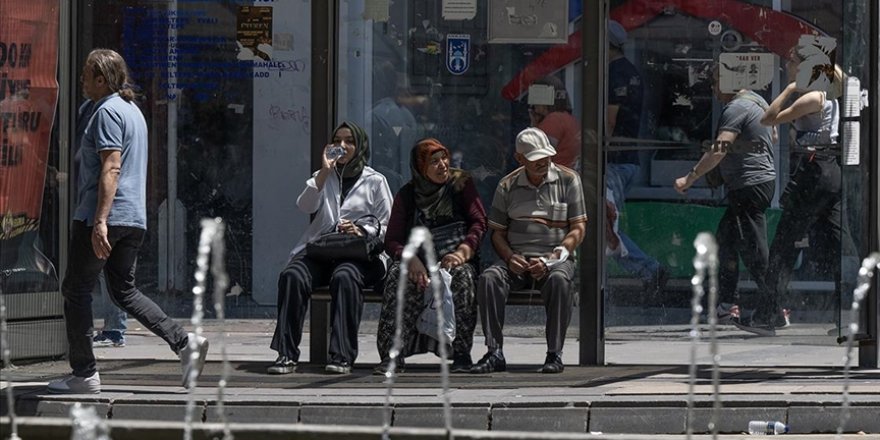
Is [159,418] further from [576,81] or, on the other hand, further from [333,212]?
[576,81]

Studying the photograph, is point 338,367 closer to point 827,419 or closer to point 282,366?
point 282,366

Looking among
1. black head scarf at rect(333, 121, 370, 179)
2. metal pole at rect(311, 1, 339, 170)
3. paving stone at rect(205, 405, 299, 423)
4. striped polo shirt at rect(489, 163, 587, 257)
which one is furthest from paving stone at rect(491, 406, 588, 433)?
metal pole at rect(311, 1, 339, 170)

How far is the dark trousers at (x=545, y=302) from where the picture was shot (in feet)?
29.1

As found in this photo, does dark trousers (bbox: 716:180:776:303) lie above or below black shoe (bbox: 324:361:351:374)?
above

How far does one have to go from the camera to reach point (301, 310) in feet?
29.6

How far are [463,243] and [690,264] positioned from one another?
4.81 ft

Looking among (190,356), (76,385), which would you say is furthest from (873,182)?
(76,385)

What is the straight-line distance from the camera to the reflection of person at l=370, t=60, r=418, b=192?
9742 millimetres

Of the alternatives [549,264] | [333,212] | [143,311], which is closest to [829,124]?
[549,264]

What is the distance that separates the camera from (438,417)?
7.75m

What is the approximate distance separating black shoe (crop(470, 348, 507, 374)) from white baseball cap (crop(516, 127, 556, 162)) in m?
1.09

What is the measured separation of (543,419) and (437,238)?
1709mm

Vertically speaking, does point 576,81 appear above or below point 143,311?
above

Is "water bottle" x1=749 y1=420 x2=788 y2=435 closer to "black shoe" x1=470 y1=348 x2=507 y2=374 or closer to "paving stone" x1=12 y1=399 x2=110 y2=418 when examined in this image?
"black shoe" x1=470 y1=348 x2=507 y2=374
